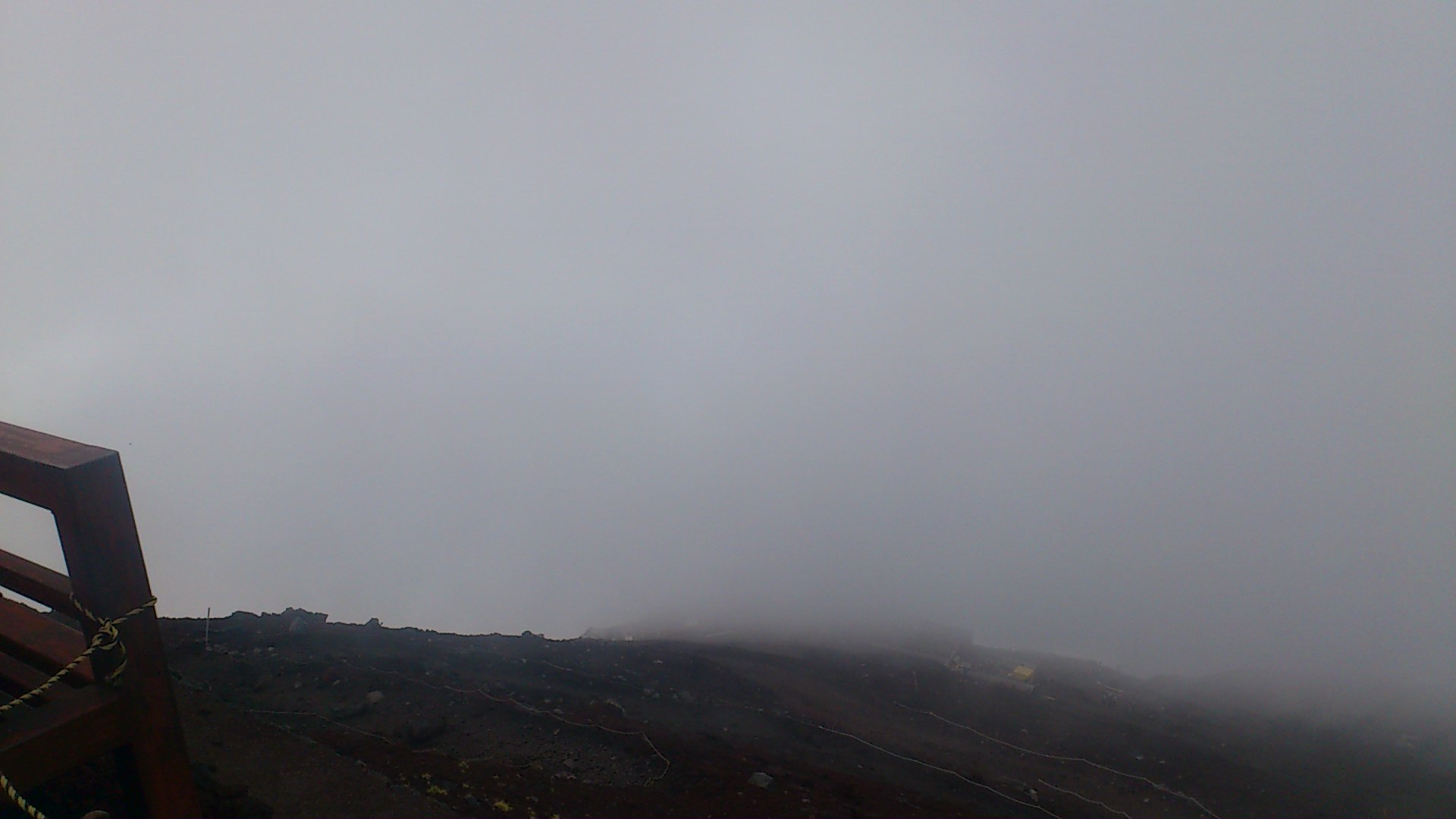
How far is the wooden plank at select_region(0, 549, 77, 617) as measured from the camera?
150 inches

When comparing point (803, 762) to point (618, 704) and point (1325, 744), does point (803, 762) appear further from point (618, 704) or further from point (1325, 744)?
point (1325, 744)

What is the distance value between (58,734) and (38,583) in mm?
930

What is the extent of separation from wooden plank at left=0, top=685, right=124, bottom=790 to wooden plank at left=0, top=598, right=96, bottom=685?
0.54 feet

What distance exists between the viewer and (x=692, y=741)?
12664 millimetres

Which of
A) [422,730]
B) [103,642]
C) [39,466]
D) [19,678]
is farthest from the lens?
[422,730]

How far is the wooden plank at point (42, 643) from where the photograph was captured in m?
4.02

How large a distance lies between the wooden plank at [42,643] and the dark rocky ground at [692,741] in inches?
78.7

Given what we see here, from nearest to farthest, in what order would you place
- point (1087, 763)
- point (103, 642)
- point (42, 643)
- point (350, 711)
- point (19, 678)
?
point (103, 642)
point (42, 643)
point (19, 678)
point (350, 711)
point (1087, 763)

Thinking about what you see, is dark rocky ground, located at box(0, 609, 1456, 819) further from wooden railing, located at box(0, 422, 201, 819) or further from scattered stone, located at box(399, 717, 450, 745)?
wooden railing, located at box(0, 422, 201, 819)

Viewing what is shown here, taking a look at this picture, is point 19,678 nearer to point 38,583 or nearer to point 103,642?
point 38,583

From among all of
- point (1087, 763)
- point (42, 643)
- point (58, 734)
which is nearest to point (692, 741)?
point (42, 643)

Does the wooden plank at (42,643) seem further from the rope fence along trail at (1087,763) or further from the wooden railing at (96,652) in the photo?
the rope fence along trail at (1087,763)

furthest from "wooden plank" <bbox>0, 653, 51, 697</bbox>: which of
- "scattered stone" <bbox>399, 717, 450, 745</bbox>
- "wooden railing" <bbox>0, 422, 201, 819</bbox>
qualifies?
"scattered stone" <bbox>399, 717, 450, 745</bbox>

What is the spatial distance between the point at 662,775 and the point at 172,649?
8893 millimetres
